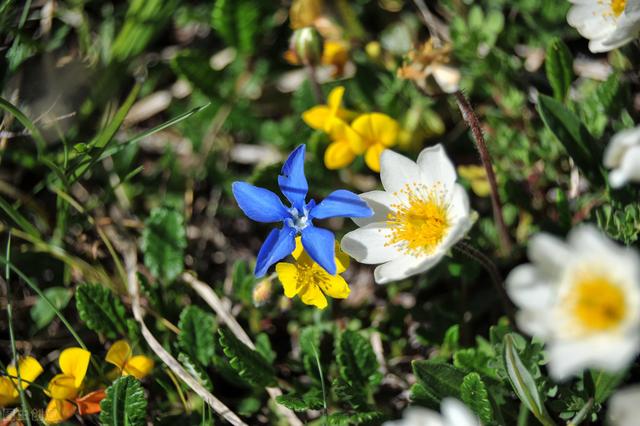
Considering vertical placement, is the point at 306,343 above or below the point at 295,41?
below

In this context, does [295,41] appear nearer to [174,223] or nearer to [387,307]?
[174,223]

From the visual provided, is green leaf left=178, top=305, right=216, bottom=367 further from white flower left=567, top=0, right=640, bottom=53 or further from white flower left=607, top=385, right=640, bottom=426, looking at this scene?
white flower left=567, top=0, right=640, bottom=53

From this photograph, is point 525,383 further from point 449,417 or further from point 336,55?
point 336,55

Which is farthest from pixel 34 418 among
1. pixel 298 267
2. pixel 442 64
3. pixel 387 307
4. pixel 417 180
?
pixel 442 64

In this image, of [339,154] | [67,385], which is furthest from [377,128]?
[67,385]

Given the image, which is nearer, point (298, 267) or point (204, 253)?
point (298, 267)

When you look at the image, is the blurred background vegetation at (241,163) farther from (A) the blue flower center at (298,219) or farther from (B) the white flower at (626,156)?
(B) the white flower at (626,156)

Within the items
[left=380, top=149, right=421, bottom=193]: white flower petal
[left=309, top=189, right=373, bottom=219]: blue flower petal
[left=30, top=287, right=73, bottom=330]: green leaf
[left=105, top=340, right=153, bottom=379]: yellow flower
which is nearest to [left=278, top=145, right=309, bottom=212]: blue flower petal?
[left=309, top=189, right=373, bottom=219]: blue flower petal
